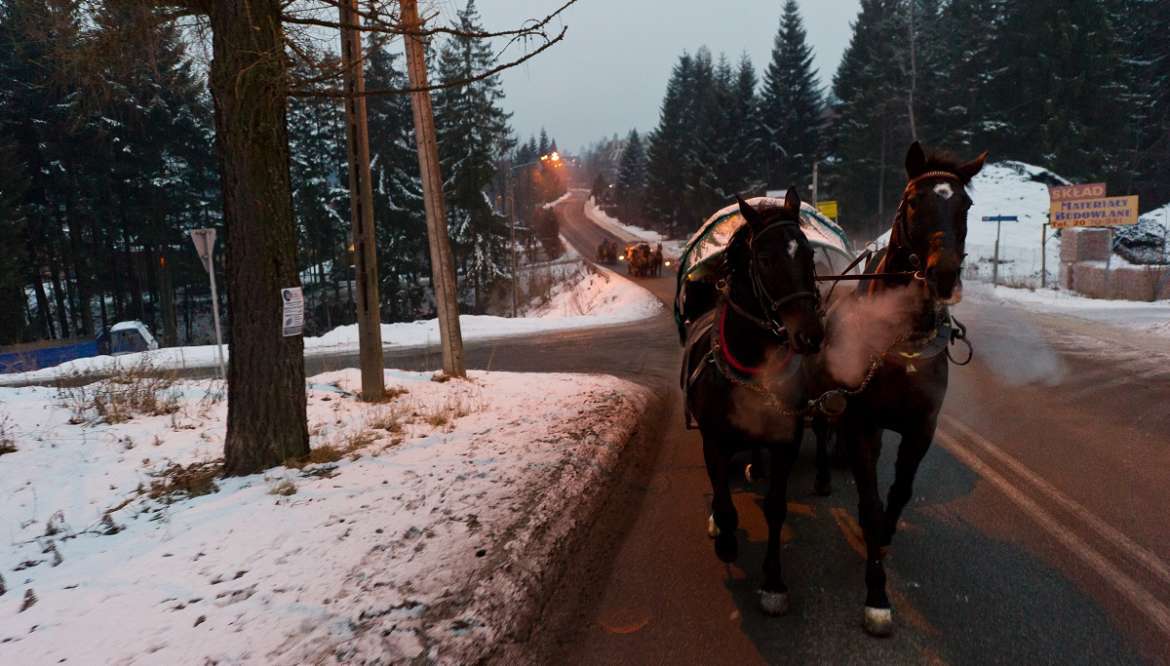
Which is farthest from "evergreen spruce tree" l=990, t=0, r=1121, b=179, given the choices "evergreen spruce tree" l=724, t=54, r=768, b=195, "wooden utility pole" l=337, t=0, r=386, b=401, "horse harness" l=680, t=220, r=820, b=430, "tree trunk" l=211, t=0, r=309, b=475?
"tree trunk" l=211, t=0, r=309, b=475

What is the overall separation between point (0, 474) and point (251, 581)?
3.48 meters

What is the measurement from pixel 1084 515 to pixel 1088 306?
1849 cm

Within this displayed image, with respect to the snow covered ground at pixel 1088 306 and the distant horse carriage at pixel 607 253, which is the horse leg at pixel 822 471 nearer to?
the snow covered ground at pixel 1088 306

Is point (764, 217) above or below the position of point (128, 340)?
above

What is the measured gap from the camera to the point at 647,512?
16.9 ft

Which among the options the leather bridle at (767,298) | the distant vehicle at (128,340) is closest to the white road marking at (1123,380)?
the leather bridle at (767,298)

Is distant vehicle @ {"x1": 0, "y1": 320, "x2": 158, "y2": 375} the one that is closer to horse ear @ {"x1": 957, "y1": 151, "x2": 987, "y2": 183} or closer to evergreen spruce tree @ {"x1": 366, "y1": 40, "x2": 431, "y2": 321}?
evergreen spruce tree @ {"x1": 366, "y1": 40, "x2": 431, "y2": 321}

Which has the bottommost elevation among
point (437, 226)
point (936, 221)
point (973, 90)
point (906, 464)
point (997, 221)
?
point (906, 464)

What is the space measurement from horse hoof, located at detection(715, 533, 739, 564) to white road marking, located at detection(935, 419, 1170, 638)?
6.97 ft

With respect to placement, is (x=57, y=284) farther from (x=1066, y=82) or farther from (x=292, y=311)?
(x=1066, y=82)

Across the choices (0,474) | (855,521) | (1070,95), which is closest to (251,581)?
(0,474)

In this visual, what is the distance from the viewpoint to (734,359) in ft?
12.1

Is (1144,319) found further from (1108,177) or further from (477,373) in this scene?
(1108,177)

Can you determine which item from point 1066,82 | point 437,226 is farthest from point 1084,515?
point 1066,82
